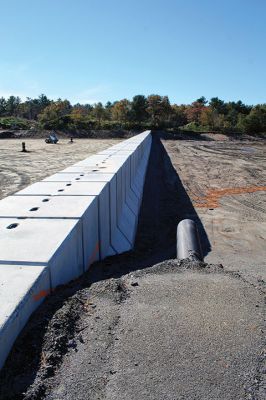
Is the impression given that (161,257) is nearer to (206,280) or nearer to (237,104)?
(206,280)

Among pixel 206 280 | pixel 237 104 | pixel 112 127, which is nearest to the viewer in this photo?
pixel 206 280

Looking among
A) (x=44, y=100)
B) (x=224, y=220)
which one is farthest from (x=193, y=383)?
(x=44, y=100)

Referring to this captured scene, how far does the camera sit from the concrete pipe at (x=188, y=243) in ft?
23.3

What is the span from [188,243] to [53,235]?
3.46 m

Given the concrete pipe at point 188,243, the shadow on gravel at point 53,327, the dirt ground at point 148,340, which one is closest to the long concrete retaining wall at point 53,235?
the shadow on gravel at point 53,327

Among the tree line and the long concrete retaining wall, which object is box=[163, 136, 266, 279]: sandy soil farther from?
the tree line

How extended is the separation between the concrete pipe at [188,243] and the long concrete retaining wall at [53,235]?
4.62 ft

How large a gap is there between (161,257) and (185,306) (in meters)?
4.74

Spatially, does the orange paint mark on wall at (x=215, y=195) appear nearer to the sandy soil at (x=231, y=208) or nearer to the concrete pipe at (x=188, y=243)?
the sandy soil at (x=231, y=208)

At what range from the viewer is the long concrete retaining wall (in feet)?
12.2

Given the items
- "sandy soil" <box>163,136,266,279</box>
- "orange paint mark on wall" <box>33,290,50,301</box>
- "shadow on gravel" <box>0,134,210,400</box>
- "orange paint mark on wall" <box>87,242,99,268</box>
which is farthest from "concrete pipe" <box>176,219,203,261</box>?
"orange paint mark on wall" <box>33,290,50,301</box>

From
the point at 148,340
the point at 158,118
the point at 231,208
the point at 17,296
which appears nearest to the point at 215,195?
the point at 231,208

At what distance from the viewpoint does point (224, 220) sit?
12805 millimetres

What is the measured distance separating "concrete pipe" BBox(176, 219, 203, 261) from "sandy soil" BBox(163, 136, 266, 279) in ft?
3.34
